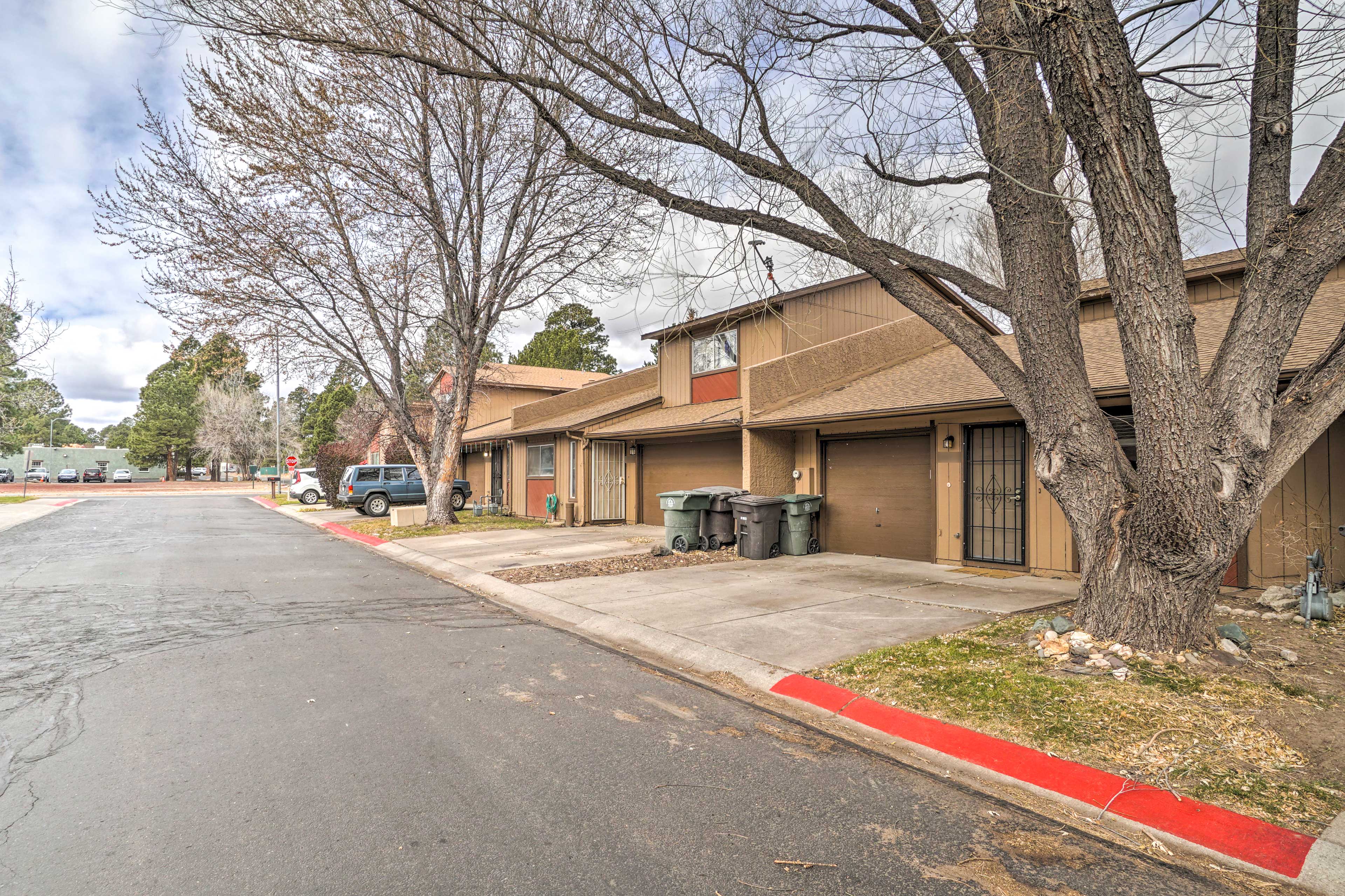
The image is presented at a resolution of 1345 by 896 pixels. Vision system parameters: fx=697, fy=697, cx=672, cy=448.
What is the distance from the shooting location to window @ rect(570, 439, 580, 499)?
19.5 meters

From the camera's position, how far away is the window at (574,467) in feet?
64.1

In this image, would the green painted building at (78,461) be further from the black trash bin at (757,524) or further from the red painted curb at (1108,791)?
the red painted curb at (1108,791)

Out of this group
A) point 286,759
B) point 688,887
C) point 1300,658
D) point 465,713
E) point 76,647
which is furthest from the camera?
point 76,647

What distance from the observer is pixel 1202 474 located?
517 centimetres

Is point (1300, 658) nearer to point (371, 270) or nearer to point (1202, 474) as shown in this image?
point (1202, 474)

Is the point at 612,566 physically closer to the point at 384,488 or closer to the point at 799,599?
the point at 799,599

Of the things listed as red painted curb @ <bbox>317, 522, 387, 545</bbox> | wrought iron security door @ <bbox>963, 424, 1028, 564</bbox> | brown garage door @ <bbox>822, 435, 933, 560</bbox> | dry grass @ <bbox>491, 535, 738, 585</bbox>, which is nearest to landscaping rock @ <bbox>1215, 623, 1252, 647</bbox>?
wrought iron security door @ <bbox>963, 424, 1028, 564</bbox>

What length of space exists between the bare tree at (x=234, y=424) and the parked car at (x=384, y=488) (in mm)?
40192

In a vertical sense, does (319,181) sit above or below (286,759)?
above

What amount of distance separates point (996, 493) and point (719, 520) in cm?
492

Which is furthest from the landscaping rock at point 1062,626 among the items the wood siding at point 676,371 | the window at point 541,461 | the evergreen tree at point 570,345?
the evergreen tree at point 570,345

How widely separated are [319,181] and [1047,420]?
16.9 metres

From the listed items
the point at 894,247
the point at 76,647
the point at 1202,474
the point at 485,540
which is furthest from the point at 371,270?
the point at 1202,474

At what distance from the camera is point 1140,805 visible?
3.56 meters
